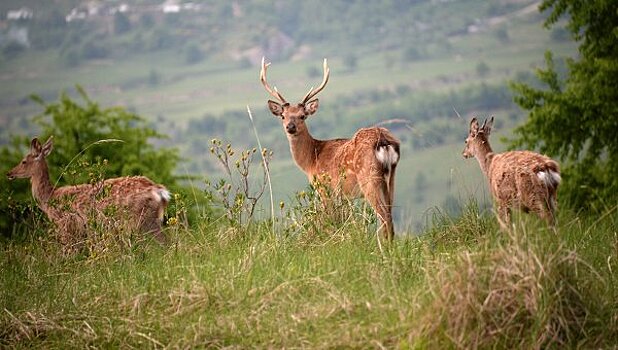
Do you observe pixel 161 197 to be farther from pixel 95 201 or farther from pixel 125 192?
pixel 95 201

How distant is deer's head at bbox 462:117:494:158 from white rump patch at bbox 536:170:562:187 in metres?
1.80

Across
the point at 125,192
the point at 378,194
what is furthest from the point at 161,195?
the point at 378,194

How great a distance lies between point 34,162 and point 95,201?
3695mm

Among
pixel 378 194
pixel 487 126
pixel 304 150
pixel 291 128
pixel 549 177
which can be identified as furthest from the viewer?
pixel 304 150

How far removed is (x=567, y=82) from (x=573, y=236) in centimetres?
1685

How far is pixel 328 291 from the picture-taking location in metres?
6.98

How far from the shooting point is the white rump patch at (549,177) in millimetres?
9805

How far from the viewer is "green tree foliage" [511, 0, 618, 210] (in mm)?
22234

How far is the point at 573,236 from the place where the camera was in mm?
8070

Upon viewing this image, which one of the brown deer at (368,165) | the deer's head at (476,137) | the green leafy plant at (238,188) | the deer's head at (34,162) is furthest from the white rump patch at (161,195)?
the deer's head at (476,137)

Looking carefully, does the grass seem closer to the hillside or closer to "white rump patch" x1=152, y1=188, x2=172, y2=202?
"white rump patch" x1=152, y1=188, x2=172, y2=202

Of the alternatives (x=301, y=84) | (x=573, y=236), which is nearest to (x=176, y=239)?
(x=573, y=236)

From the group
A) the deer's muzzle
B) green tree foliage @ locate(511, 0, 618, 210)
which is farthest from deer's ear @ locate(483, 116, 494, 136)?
green tree foliage @ locate(511, 0, 618, 210)

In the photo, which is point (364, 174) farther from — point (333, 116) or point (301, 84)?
point (301, 84)
